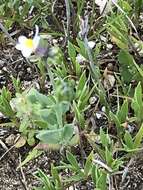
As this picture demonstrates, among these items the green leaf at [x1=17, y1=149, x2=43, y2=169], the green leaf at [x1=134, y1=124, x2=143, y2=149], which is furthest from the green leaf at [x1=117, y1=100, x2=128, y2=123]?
the green leaf at [x1=17, y1=149, x2=43, y2=169]

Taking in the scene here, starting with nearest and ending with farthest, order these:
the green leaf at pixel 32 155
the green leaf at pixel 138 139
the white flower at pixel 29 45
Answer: the white flower at pixel 29 45, the green leaf at pixel 138 139, the green leaf at pixel 32 155

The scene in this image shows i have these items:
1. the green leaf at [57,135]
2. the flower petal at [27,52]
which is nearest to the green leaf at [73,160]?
the green leaf at [57,135]

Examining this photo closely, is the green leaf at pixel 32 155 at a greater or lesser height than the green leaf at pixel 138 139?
lesser

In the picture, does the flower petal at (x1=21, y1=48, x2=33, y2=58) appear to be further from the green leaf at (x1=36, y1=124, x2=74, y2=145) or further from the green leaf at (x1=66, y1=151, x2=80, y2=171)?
the green leaf at (x1=66, y1=151, x2=80, y2=171)

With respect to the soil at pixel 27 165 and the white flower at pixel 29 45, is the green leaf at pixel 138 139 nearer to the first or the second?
the soil at pixel 27 165

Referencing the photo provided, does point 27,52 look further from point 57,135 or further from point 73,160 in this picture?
point 73,160

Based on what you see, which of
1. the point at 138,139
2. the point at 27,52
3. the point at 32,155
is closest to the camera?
the point at 27,52

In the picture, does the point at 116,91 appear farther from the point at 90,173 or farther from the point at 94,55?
the point at 90,173

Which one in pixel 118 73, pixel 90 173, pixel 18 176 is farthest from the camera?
pixel 118 73

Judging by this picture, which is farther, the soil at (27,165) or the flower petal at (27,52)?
the soil at (27,165)

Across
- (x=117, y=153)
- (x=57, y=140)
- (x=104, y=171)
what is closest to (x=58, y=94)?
(x=57, y=140)

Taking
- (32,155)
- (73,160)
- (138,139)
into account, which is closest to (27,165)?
(32,155)
